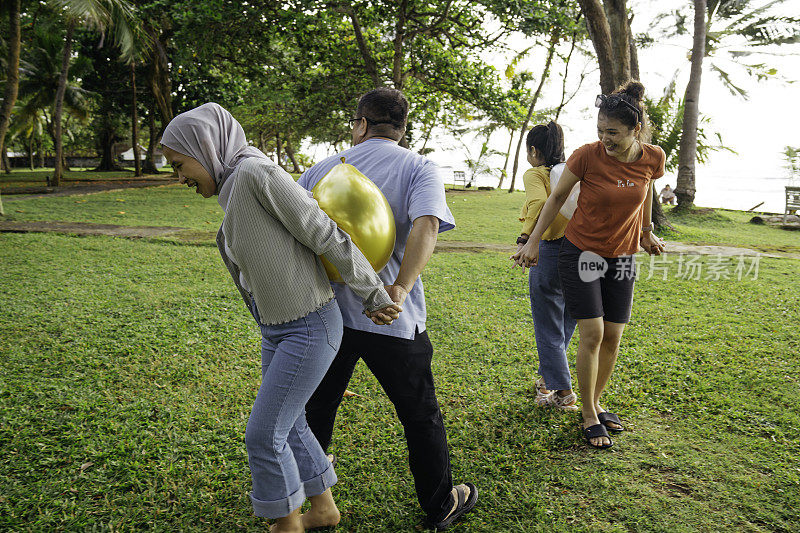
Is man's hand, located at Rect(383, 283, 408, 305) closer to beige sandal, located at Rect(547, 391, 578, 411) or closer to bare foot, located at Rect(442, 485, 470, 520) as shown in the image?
bare foot, located at Rect(442, 485, 470, 520)

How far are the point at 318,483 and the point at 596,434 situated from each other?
175 centimetres

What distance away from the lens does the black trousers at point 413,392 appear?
7.11ft

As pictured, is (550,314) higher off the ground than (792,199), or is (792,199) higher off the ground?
(792,199)

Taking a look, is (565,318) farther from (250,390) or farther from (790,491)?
(250,390)

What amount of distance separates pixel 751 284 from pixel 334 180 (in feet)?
23.4

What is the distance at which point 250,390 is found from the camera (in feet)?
12.5

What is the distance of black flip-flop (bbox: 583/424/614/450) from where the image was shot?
3121 millimetres

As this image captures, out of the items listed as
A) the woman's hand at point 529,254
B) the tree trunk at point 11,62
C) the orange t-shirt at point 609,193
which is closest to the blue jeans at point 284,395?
the woman's hand at point 529,254

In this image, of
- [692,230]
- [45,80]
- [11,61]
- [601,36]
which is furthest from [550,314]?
[45,80]

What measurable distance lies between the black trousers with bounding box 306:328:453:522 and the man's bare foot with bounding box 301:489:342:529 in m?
0.41

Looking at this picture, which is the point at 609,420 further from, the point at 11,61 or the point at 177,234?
the point at 11,61

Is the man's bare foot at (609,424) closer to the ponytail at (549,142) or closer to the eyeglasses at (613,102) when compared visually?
the ponytail at (549,142)

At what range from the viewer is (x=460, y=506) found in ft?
8.20

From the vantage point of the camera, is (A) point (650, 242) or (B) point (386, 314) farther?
(A) point (650, 242)
